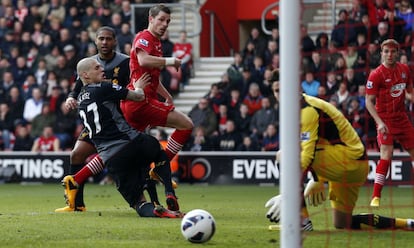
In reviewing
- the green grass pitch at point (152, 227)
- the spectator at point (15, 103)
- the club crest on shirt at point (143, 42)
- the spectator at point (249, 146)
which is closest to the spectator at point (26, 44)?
the spectator at point (15, 103)

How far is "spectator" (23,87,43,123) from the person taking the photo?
75.7 ft

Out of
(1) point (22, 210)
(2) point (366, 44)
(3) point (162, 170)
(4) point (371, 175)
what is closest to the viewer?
(3) point (162, 170)

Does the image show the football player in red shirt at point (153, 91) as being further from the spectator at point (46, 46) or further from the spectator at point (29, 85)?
the spectator at point (46, 46)

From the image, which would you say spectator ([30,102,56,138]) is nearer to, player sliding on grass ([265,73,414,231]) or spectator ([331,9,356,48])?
spectator ([331,9,356,48])

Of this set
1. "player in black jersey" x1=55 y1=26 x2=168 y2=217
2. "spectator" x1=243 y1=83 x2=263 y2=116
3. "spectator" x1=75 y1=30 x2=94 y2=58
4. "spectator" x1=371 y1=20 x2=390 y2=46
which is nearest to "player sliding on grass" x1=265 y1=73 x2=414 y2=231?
"player in black jersey" x1=55 y1=26 x2=168 y2=217

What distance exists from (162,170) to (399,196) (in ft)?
20.1

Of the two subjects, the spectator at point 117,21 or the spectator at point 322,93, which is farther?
the spectator at point 117,21

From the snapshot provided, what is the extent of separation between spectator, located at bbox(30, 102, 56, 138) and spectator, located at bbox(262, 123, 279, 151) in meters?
4.91

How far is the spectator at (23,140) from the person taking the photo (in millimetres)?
22297

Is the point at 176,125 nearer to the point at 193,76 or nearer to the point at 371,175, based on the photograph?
the point at 371,175

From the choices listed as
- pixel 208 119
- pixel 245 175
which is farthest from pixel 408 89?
pixel 208 119

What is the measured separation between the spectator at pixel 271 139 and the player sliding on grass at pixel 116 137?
9210 mm

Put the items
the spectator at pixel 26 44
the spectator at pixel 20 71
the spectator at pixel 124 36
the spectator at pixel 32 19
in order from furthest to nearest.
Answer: the spectator at pixel 32 19
the spectator at pixel 26 44
the spectator at pixel 20 71
the spectator at pixel 124 36

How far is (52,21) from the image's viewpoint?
24.9m
